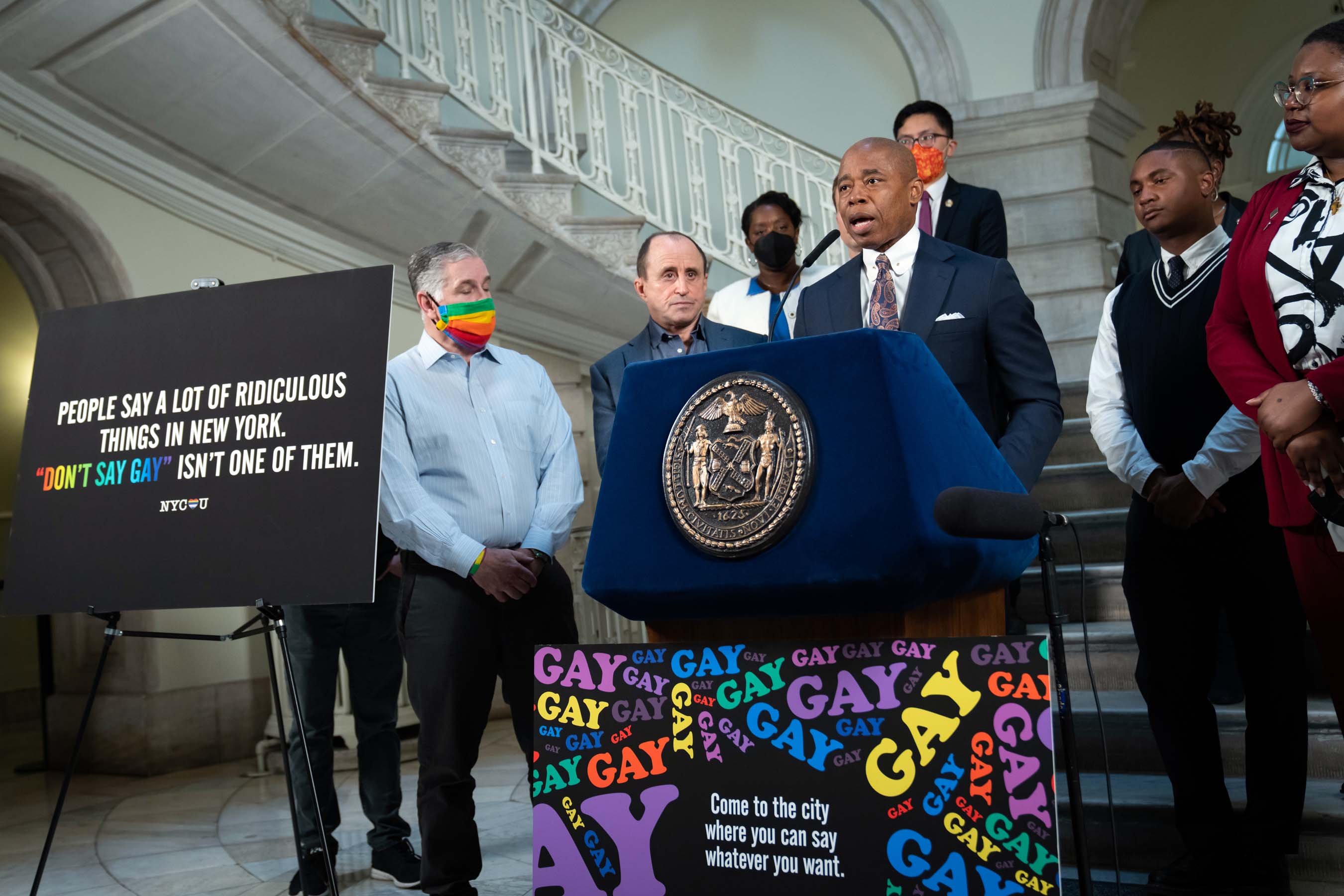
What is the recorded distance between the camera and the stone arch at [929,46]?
20.3ft

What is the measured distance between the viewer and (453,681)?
227 cm

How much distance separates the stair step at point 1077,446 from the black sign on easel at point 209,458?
2849 mm

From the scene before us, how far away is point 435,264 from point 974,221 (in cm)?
180

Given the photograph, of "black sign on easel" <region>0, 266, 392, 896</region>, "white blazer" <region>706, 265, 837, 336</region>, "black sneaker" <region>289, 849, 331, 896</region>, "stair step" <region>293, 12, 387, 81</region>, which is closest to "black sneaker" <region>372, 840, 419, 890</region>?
"black sneaker" <region>289, 849, 331, 896</region>

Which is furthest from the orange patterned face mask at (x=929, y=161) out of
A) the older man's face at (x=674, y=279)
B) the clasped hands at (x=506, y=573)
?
the clasped hands at (x=506, y=573)

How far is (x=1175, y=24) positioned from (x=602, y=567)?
364 inches

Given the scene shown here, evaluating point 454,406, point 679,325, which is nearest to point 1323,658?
point 679,325

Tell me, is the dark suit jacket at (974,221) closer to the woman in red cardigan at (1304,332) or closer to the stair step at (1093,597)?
the stair step at (1093,597)

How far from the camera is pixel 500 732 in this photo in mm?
5383

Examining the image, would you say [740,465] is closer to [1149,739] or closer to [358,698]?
[1149,739]

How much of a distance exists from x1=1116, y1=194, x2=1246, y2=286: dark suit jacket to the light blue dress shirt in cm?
159

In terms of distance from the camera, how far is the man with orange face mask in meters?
3.47

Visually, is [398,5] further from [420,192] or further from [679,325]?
[679,325]

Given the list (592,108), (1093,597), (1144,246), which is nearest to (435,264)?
(1144,246)
